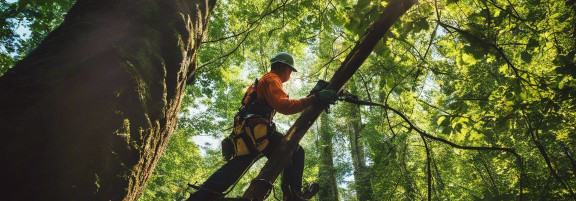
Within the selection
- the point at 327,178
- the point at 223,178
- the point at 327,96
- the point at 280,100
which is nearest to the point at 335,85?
the point at 327,96

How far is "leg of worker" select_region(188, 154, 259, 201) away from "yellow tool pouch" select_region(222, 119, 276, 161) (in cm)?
7

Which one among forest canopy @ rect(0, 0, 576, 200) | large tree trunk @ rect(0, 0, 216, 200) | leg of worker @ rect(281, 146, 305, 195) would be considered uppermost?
forest canopy @ rect(0, 0, 576, 200)

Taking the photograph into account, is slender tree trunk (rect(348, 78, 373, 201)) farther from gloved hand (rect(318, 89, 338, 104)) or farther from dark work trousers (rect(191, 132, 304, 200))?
gloved hand (rect(318, 89, 338, 104))

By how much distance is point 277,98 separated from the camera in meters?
2.86

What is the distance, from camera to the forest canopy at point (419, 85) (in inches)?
121

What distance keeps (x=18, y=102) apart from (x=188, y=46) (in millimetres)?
1067

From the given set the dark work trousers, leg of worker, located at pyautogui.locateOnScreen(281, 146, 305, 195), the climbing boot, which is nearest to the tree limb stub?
the dark work trousers

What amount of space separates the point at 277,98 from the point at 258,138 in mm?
458

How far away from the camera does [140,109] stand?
1516 millimetres

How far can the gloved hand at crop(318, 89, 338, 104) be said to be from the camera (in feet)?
8.27

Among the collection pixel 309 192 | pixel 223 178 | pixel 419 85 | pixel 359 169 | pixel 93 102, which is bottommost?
pixel 93 102

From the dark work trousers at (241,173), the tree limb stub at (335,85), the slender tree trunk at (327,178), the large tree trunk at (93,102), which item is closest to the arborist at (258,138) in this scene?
the dark work trousers at (241,173)

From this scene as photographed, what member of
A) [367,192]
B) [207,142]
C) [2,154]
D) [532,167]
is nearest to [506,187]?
[532,167]

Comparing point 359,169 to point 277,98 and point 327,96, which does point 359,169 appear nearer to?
point 277,98
